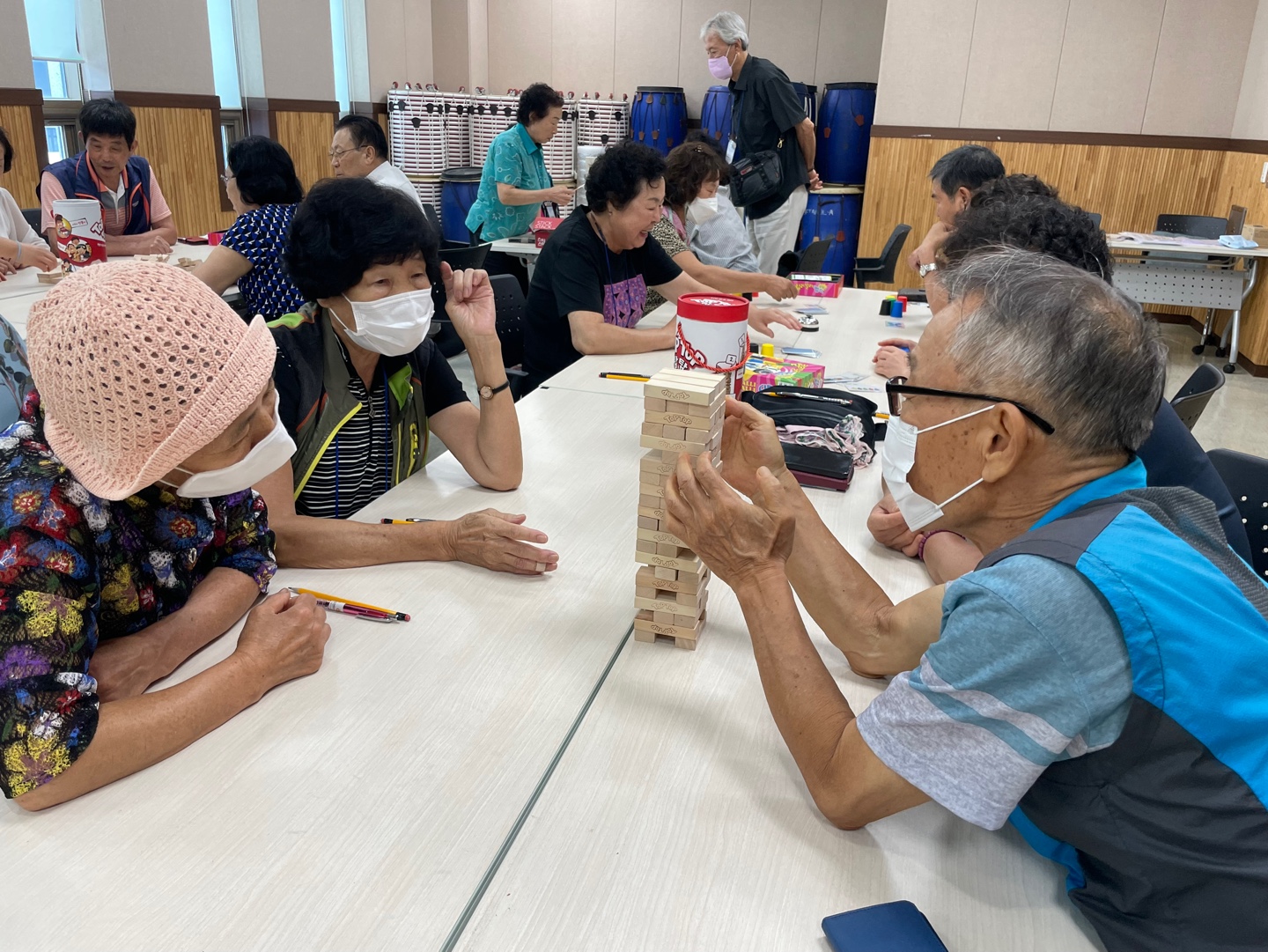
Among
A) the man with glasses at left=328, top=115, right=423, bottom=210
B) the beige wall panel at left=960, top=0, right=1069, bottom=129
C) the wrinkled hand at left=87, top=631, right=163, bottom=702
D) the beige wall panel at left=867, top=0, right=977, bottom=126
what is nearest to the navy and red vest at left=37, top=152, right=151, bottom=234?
the man with glasses at left=328, top=115, right=423, bottom=210

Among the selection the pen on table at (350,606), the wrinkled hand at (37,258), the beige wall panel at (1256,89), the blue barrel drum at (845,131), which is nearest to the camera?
the pen on table at (350,606)

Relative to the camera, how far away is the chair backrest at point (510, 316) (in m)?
3.51

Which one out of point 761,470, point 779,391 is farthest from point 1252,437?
point 761,470

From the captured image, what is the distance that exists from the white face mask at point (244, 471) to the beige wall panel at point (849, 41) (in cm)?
823

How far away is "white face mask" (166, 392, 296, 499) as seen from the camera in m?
1.21

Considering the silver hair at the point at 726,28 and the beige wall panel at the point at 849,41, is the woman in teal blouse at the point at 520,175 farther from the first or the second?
the beige wall panel at the point at 849,41

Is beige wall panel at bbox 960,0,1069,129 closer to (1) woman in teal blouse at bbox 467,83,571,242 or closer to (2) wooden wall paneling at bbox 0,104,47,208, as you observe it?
(1) woman in teal blouse at bbox 467,83,571,242

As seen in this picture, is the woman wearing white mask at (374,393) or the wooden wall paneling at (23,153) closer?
the woman wearing white mask at (374,393)

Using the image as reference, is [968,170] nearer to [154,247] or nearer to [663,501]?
[663,501]

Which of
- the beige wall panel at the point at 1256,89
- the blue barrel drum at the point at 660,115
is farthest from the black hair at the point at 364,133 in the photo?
the beige wall panel at the point at 1256,89

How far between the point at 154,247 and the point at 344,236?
11.4 feet

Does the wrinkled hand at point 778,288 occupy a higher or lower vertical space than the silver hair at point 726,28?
lower

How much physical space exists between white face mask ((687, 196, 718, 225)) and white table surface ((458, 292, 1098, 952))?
3.53m

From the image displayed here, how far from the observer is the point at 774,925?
92 cm
